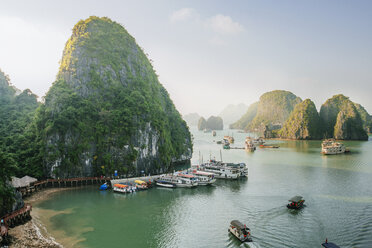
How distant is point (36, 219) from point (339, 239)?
38.5 m

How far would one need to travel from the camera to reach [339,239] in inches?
1153

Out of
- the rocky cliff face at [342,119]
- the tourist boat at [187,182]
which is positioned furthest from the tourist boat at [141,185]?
the rocky cliff face at [342,119]

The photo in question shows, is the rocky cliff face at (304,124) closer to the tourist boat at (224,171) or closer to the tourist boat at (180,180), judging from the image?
the tourist boat at (224,171)

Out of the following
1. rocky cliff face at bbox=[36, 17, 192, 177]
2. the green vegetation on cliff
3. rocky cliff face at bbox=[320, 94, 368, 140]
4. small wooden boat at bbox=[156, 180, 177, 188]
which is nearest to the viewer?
the green vegetation on cliff

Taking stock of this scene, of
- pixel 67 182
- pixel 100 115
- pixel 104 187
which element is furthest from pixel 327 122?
pixel 67 182

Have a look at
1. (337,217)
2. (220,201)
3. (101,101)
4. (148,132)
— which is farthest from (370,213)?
(101,101)

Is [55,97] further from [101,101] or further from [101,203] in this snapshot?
[101,203]

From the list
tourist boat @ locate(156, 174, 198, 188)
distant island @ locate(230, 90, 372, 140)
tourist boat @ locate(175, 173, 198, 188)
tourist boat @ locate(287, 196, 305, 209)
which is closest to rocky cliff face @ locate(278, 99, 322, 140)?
distant island @ locate(230, 90, 372, 140)

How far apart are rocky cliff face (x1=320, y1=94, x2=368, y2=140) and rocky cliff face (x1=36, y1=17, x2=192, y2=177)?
430 feet

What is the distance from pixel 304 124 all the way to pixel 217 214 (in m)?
162

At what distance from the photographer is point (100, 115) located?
61625 millimetres

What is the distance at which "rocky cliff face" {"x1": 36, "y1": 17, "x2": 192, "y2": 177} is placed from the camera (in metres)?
56.4

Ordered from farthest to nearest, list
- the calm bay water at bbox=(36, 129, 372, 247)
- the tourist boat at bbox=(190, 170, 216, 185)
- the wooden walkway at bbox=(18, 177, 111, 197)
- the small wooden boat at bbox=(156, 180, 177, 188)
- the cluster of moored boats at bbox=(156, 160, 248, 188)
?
the tourist boat at bbox=(190, 170, 216, 185) → the cluster of moored boats at bbox=(156, 160, 248, 188) → the small wooden boat at bbox=(156, 180, 177, 188) → the wooden walkway at bbox=(18, 177, 111, 197) → the calm bay water at bbox=(36, 129, 372, 247)

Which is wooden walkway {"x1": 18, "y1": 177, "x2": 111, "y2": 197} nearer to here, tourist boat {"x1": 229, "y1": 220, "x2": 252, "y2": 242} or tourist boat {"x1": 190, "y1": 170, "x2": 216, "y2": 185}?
tourist boat {"x1": 190, "y1": 170, "x2": 216, "y2": 185}
